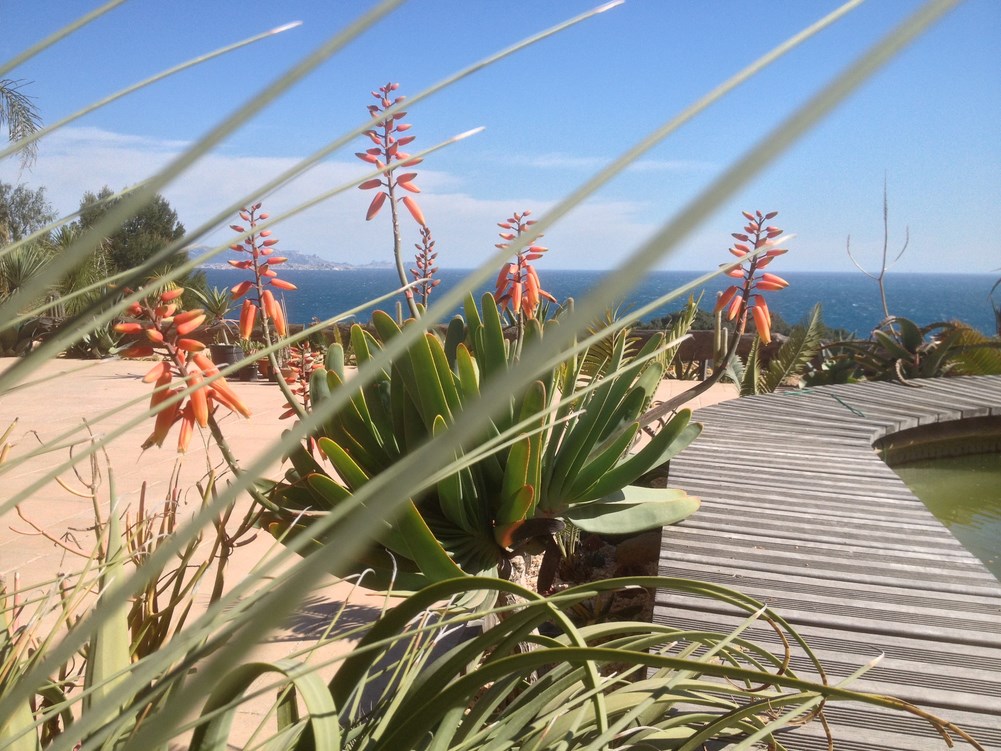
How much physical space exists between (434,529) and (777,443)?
A: 2500 millimetres

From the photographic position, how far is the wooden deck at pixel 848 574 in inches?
60.1

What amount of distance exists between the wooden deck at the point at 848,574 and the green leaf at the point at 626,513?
19cm

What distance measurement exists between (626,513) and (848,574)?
2.38ft

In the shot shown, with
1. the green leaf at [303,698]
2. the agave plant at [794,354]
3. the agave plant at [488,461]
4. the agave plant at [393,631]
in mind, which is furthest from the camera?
the agave plant at [794,354]

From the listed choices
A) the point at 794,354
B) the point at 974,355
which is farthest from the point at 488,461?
the point at 974,355

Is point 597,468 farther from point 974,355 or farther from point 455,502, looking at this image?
point 974,355

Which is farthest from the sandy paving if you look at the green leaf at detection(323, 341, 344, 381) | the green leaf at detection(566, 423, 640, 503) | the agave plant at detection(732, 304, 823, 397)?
the agave plant at detection(732, 304, 823, 397)

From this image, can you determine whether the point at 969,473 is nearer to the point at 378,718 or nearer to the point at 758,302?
the point at 758,302

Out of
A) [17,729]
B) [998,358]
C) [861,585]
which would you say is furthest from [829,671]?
[998,358]

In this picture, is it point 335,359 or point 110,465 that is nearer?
point 110,465

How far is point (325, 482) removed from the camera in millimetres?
1677

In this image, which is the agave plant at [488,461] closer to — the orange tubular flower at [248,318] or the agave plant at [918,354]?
the orange tubular flower at [248,318]

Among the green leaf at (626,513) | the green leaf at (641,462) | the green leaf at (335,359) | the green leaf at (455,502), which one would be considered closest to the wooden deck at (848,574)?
the green leaf at (626,513)

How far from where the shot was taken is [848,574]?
2170 millimetres
